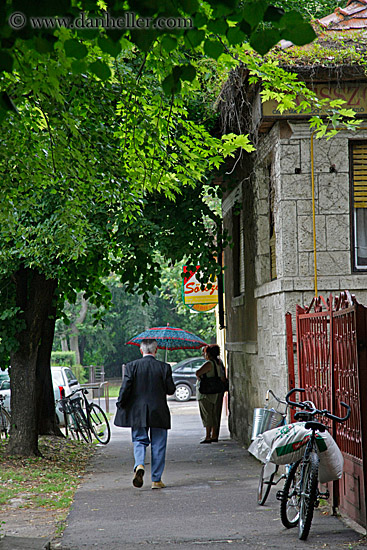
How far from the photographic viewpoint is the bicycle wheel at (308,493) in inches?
249

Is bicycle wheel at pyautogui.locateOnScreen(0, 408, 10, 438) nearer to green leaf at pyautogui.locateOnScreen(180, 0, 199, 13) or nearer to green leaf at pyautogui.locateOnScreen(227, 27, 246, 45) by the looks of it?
green leaf at pyautogui.locateOnScreen(227, 27, 246, 45)

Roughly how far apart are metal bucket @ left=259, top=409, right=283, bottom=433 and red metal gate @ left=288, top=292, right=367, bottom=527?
41cm

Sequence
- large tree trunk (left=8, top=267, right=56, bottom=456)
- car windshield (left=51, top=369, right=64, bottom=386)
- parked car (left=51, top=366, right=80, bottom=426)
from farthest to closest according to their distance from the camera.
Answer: car windshield (left=51, top=369, right=64, bottom=386)
parked car (left=51, top=366, right=80, bottom=426)
large tree trunk (left=8, top=267, right=56, bottom=456)

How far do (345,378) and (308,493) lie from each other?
1120 millimetres

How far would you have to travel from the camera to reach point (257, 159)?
11.7 meters

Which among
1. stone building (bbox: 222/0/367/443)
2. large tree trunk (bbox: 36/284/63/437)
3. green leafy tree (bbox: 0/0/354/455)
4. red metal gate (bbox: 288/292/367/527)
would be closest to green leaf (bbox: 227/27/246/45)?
green leafy tree (bbox: 0/0/354/455)

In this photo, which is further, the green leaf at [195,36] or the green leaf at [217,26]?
the green leaf at [195,36]

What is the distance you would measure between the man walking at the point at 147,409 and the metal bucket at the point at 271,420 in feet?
5.29

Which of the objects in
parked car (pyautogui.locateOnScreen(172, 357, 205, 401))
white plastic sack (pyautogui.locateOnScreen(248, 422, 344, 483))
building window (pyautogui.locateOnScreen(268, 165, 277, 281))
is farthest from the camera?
parked car (pyautogui.locateOnScreen(172, 357, 205, 401))

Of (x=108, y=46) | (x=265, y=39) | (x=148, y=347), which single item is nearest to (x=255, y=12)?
(x=265, y=39)

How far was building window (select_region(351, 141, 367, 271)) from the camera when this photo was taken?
10000 millimetres

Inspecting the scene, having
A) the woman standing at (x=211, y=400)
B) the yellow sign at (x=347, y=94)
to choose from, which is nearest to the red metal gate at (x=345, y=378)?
the yellow sign at (x=347, y=94)

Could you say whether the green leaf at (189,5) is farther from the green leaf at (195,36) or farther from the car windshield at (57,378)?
the car windshield at (57,378)

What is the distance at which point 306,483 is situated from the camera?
6.51m
